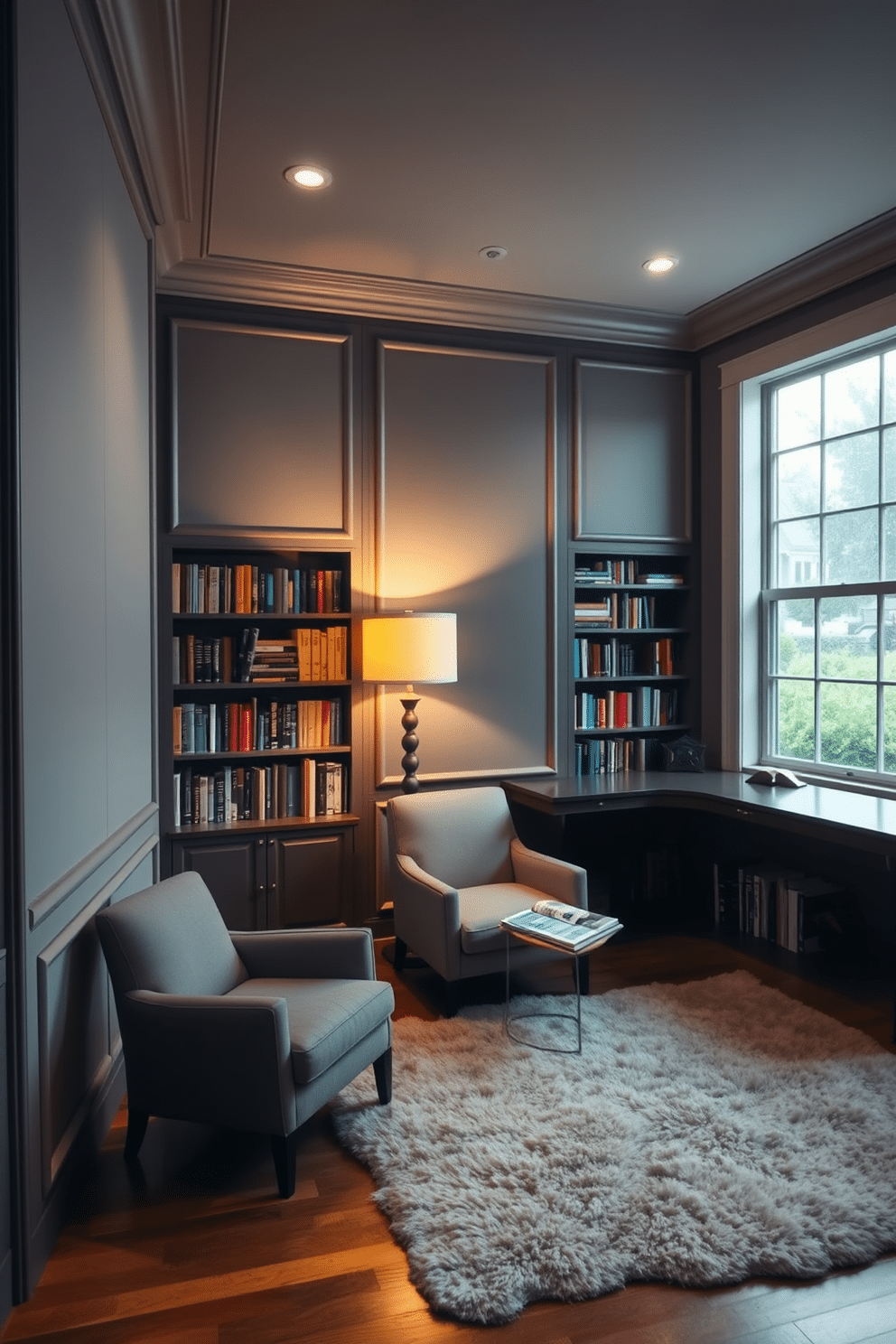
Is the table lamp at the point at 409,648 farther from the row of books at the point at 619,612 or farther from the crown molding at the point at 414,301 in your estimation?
the crown molding at the point at 414,301

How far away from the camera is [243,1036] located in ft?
7.43

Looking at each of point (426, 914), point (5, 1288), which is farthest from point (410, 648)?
point (5, 1288)

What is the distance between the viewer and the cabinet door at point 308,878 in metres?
4.07

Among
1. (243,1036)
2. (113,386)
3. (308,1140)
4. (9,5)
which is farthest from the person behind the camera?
(113,386)

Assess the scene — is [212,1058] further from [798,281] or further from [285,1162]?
[798,281]

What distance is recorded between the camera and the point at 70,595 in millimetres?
2309

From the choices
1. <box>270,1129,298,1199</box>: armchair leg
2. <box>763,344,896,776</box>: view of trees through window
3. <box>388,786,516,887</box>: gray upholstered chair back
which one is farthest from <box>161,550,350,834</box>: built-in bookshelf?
<box>763,344,896,776</box>: view of trees through window

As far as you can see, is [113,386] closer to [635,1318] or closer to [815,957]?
[635,1318]

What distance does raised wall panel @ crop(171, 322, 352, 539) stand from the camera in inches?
157

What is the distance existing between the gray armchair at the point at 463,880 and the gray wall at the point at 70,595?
1106mm

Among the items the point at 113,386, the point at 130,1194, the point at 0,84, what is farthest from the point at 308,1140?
the point at 0,84

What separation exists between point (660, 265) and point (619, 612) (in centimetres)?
170

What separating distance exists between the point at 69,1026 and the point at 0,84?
7.00ft

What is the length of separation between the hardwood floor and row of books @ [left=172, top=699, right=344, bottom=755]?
187cm
